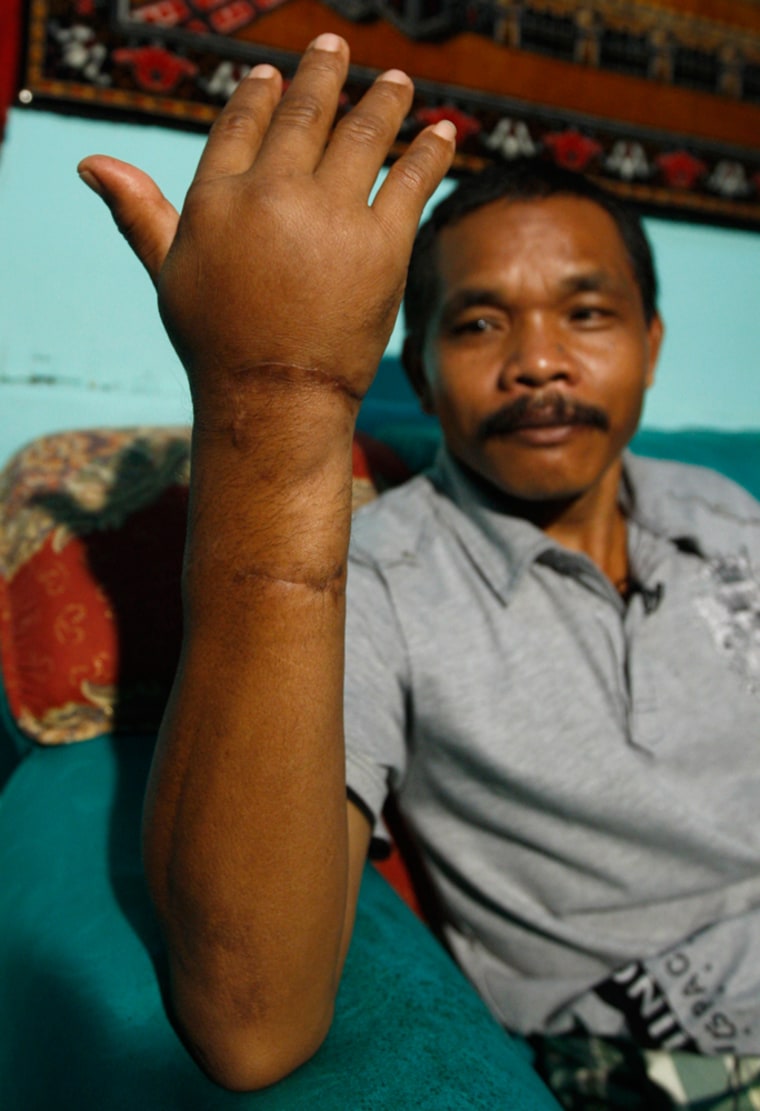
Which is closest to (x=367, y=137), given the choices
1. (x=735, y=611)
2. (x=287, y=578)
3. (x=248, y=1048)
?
(x=287, y=578)

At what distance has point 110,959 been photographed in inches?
25.5

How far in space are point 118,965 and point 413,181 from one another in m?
0.59

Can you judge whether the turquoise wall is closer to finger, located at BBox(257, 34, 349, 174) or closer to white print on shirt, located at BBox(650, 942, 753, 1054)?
finger, located at BBox(257, 34, 349, 174)

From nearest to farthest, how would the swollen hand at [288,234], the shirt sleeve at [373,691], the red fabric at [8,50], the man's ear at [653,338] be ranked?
the swollen hand at [288,234]
the shirt sleeve at [373,691]
the man's ear at [653,338]
the red fabric at [8,50]

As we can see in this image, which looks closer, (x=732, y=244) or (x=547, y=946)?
(x=547, y=946)

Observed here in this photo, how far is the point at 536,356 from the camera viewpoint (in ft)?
3.00

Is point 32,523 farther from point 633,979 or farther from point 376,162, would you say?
point 633,979

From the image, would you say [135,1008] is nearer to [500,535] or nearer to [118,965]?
[118,965]

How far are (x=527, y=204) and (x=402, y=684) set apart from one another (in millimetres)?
577

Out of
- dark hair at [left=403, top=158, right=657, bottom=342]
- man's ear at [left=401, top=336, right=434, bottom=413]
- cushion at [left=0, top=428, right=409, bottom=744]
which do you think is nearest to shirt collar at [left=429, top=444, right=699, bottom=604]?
man's ear at [left=401, top=336, right=434, bottom=413]

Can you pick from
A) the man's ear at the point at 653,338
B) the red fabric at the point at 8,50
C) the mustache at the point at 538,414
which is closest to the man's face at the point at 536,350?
the mustache at the point at 538,414

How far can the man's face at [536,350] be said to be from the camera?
2.98 feet

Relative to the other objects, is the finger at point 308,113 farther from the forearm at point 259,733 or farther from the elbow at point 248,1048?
the elbow at point 248,1048

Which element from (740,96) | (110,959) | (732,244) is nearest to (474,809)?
(110,959)
